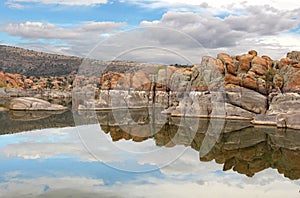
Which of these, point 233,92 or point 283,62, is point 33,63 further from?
point 233,92

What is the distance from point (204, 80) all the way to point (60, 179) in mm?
30319

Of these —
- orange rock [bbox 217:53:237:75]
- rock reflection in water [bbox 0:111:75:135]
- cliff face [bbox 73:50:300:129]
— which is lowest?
rock reflection in water [bbox 0:111:75:135]

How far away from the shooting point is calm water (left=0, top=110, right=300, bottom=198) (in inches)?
523

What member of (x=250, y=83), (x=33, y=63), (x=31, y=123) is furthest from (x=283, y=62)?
(x=33, y=63)

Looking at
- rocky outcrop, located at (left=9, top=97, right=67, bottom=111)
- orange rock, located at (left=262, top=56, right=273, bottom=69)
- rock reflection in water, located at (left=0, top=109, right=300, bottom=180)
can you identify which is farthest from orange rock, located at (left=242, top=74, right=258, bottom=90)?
rocky outcrop, located at (left=9, top=97, right=67, bottom=111)

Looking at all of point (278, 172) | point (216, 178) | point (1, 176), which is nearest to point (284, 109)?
point (278, 172)

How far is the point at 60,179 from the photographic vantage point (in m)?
14.2

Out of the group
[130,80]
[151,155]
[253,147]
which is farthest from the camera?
[130,80]

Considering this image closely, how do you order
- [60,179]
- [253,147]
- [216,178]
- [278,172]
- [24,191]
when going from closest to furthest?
1. [24,191]
2. [60,179]
3. [216,178]
4. [278,172]
5. [253,147]

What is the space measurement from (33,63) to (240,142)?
9719 centimetres

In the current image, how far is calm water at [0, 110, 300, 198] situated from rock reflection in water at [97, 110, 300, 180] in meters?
0.04

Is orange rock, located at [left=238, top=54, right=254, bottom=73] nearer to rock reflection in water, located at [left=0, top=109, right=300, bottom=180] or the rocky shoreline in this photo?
the rocky shoreline

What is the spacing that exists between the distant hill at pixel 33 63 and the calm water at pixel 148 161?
7870cm

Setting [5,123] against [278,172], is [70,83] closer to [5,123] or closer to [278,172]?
[5,123]
